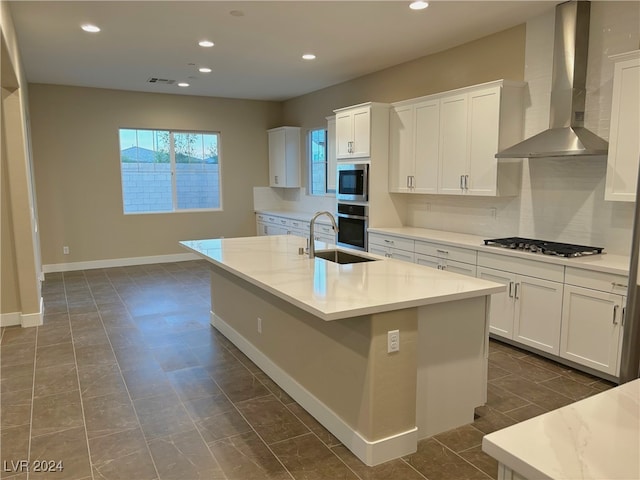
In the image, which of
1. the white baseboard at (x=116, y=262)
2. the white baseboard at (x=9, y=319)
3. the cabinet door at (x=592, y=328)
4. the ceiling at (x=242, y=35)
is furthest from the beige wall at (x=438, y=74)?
the white baseboard at (x=9, y=319)

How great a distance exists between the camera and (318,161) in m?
7.67

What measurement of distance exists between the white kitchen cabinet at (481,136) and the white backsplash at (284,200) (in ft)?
11.3

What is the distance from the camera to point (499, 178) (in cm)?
422

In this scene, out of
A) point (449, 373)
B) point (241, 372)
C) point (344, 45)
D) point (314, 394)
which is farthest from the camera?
point (344, 45)

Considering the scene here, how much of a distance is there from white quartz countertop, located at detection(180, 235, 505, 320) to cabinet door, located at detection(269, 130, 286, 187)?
477cm

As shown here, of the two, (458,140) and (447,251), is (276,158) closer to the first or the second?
(458,140)

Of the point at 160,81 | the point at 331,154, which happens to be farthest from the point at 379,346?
the point at 160,81

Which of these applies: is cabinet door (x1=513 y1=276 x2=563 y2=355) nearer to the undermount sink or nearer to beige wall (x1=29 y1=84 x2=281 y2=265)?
the undermount sink

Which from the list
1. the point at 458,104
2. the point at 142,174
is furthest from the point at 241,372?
the point at 142,174

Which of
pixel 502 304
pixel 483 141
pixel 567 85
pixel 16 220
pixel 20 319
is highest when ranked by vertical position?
pixel 567 85

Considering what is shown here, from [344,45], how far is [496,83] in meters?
1.69

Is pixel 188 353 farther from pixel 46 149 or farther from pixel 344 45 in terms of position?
pixel 46 149

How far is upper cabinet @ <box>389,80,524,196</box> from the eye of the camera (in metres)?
4.17

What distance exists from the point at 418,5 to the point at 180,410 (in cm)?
354
